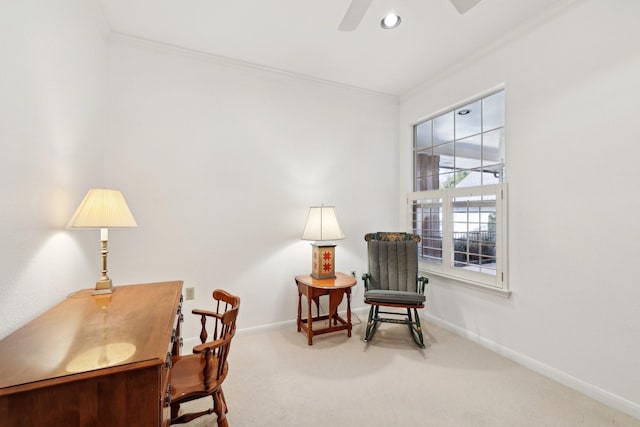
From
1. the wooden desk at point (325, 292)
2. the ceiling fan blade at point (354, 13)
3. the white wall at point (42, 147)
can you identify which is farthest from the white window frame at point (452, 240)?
the white wall at point (42, 147)

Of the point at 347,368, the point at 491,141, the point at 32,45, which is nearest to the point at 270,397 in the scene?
the point at 347,368

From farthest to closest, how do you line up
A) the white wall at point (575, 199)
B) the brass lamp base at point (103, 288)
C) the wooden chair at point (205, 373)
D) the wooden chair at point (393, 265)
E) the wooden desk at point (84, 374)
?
1. the wooden chair at point (393, 265)
2. the white wall at point (575, 199)
3. the brass lamp base at point (103, 288)
4. the wooden chair at point (205, 373)
5. the wooden desk at point (84, 374)

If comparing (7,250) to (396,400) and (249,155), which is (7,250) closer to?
(249,155)

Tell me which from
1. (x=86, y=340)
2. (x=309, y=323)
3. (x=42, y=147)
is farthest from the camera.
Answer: (x=309, y=323)

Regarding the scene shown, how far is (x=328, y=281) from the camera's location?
2754mm

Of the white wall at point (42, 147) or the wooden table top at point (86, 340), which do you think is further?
the white wall at point (42, 147)

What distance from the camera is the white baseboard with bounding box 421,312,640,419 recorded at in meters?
1.77

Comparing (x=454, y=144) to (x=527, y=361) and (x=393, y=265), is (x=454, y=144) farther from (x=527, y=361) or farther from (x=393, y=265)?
(x=527, y=361)

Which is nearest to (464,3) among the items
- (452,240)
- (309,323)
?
(452,240)

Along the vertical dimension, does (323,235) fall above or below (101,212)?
below

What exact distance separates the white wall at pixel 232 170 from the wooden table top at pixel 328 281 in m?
0.28

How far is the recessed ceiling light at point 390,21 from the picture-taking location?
7.14ft

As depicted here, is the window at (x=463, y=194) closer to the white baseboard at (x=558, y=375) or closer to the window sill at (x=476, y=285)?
the window sill at (x=476, y=285)

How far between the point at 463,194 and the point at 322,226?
4.78 feet
